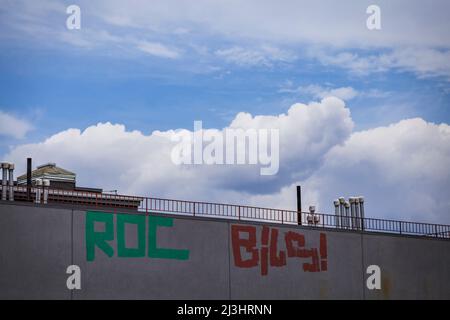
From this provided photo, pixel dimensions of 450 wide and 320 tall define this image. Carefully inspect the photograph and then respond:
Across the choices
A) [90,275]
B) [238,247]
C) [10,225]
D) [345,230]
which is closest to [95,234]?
[90,275]

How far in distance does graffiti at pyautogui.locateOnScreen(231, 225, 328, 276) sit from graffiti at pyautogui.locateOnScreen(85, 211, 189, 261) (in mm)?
3335

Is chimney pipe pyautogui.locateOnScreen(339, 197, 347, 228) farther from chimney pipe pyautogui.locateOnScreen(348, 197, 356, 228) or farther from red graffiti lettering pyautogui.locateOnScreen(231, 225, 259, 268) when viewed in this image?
red graffiti lettering pyautogui.locateOnScreen(231, 225, 259, 268)

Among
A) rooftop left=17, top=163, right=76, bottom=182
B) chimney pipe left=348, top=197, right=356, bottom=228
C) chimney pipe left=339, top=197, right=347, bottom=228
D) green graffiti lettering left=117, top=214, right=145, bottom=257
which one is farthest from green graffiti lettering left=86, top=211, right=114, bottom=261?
rooftop left=17, top=163, right=76, bottom=182

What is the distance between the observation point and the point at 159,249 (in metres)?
36.0

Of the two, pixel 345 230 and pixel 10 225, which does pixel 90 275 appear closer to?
pixel 10 225

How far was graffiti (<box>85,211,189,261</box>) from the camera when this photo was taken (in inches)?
1335

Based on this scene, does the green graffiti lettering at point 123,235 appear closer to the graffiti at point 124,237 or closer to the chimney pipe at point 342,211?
the graffiti at point 124,237

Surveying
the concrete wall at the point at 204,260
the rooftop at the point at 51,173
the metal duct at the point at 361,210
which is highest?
the rooftop at the point at 51,173

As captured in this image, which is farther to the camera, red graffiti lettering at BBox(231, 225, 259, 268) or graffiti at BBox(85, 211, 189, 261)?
red graffiti lettering at BBox(231, 225, 259, 268)

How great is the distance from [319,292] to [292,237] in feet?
11.4

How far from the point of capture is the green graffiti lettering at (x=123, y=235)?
3469cm

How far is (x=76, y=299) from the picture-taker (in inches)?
1298

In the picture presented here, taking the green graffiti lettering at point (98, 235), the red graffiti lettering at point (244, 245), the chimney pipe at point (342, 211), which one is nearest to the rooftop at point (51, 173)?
the chimney pipe at point (342, 211)
